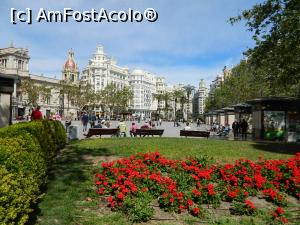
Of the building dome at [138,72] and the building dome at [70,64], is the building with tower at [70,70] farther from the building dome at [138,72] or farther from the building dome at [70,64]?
the building dome at [138,72]

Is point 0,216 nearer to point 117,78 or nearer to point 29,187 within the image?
point 29,187

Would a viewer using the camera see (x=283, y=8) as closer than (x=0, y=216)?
No

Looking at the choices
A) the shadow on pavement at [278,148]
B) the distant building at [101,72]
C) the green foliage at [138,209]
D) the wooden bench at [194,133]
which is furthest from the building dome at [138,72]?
the green foliage at [138,209]

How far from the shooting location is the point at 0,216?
4.25 meters

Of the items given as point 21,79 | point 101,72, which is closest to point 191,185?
point 21,79

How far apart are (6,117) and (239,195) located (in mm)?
13501

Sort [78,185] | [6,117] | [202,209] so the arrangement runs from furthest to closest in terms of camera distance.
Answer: [6,117] → [78,185] → [202,209]

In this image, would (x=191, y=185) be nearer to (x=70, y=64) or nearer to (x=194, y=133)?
(x=194, y=133)

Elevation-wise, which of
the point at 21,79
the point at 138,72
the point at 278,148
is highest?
the point at 138,72

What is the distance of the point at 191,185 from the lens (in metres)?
9.16

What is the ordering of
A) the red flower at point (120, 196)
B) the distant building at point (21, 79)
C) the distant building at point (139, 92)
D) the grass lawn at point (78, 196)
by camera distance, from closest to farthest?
the grass lawn at point (78, 196) < the red flower at point (120, 196) < the distant building at point (21, 79) < the distant building at point (139, 92)

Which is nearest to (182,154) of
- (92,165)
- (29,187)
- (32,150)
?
(92,165)

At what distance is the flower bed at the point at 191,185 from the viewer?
7.61 meters

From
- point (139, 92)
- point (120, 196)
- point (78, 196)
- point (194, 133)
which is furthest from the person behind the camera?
point (139, 92)
